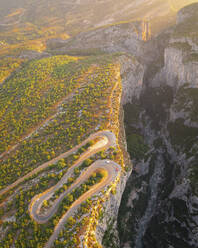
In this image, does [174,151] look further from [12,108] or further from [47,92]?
[12,108]

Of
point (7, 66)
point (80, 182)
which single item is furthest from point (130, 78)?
point (7, 66)

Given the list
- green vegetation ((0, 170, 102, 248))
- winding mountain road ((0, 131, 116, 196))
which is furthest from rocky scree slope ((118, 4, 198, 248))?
green vegetation ((0, 170, 102, 248))

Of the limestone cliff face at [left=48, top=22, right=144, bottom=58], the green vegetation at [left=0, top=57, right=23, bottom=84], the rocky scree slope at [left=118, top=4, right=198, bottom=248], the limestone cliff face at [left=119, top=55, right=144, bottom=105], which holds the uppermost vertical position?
the limestone cliff face at [left=48, top=22, right=144, bottom=58]

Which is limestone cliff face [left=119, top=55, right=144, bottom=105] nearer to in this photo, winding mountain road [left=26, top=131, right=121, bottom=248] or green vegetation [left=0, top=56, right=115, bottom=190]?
green vegetation [left=0, top=56, right=115, bottom=190]

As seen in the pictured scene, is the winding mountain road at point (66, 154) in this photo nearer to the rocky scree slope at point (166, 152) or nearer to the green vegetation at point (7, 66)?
the rocky scree slope at point (166, 152)

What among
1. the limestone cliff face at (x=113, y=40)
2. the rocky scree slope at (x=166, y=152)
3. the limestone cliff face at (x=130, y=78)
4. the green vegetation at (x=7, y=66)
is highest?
the limestone cliff face at (x=113, y=40)

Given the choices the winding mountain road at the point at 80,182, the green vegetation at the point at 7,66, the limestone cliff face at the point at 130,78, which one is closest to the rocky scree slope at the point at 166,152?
the limestone cliff face at the point at 130,78

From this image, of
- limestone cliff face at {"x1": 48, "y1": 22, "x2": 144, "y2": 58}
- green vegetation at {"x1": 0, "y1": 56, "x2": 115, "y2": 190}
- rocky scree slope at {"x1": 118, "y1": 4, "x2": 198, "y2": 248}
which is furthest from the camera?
limestone cliff face at {"x1": 48, "y1": 22, "x2": 144, "y2": 58}

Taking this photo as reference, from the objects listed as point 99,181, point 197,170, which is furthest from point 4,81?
point 197,170
